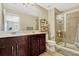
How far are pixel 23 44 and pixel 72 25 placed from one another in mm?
911

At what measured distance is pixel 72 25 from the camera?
6.82 feet

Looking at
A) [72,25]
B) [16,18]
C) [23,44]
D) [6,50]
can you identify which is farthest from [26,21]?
[72,25]

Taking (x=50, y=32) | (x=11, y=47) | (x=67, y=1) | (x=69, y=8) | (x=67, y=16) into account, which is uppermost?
(x=67, y=1)

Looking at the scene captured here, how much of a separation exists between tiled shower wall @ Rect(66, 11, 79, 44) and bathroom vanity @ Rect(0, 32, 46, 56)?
1.49ft

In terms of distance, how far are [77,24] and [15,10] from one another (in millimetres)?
1084

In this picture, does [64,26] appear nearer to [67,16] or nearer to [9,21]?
[67,16]

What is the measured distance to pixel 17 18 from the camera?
2.06 meters

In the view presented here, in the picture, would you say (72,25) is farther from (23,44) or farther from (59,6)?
(23,44)

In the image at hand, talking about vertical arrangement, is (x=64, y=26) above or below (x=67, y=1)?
below

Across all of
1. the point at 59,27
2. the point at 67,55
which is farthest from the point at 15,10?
the point at 67,55

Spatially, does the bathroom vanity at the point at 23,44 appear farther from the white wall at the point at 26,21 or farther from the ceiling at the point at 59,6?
the ceiling at the point at 59,6

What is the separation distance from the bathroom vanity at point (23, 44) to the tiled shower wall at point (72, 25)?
45 centimetres

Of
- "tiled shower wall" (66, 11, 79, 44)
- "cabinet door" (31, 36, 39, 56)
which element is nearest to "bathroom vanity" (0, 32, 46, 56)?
"cabinet door" (31, 36, 39, 56)

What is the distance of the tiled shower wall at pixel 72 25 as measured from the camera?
6.79ft
